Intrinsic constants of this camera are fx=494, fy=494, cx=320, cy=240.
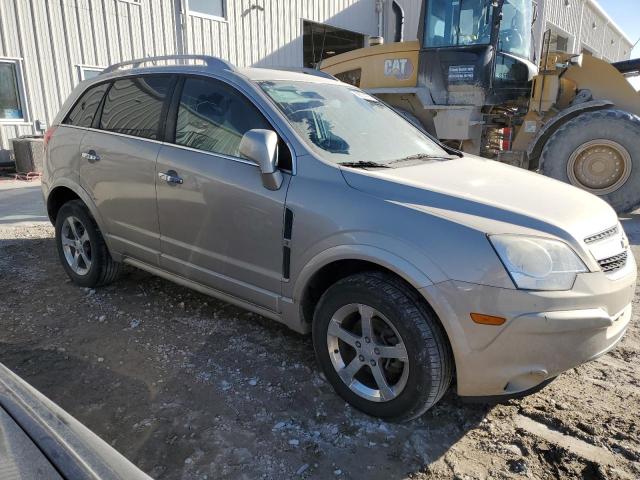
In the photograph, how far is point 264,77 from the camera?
3326 mm

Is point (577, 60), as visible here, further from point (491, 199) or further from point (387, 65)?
point (491, 199)

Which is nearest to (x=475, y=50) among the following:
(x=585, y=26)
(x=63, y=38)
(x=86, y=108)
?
(x=86, y=108)

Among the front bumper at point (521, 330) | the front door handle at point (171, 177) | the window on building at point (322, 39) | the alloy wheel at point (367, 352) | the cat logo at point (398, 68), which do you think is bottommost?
the alloy wheel at point (367, 352)

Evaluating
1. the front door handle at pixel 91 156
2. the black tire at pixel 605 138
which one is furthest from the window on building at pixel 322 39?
the front door handle at pixel 91 156

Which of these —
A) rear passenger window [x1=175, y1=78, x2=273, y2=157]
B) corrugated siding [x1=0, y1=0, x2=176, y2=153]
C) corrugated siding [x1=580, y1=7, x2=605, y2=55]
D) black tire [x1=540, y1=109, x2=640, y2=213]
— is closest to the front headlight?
rear passenger window [x1=175, y1=78, x2=273, y2=157]

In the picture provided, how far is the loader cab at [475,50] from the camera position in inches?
290

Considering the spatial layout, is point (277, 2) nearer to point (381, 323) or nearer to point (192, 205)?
point (192, 205)

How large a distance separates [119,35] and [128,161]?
8955mm

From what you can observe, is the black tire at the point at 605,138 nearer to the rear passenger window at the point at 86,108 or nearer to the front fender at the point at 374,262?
the front fender at the point at 374,262

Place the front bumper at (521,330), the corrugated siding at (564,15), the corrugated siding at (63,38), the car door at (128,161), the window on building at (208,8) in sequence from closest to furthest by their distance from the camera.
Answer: the front bumper at (521,330)
the car door at (128,161)
the corrugated siding at (63,38)
the window on building at (208,8)
the corrugated siding at (564,15)

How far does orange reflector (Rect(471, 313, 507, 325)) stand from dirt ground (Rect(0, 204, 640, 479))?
0.70 m

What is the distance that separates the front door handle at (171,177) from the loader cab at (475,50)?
5606mm

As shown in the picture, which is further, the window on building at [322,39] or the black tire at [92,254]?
the window on building at [322,39]

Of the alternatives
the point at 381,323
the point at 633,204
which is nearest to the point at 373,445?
the point at 381,323
